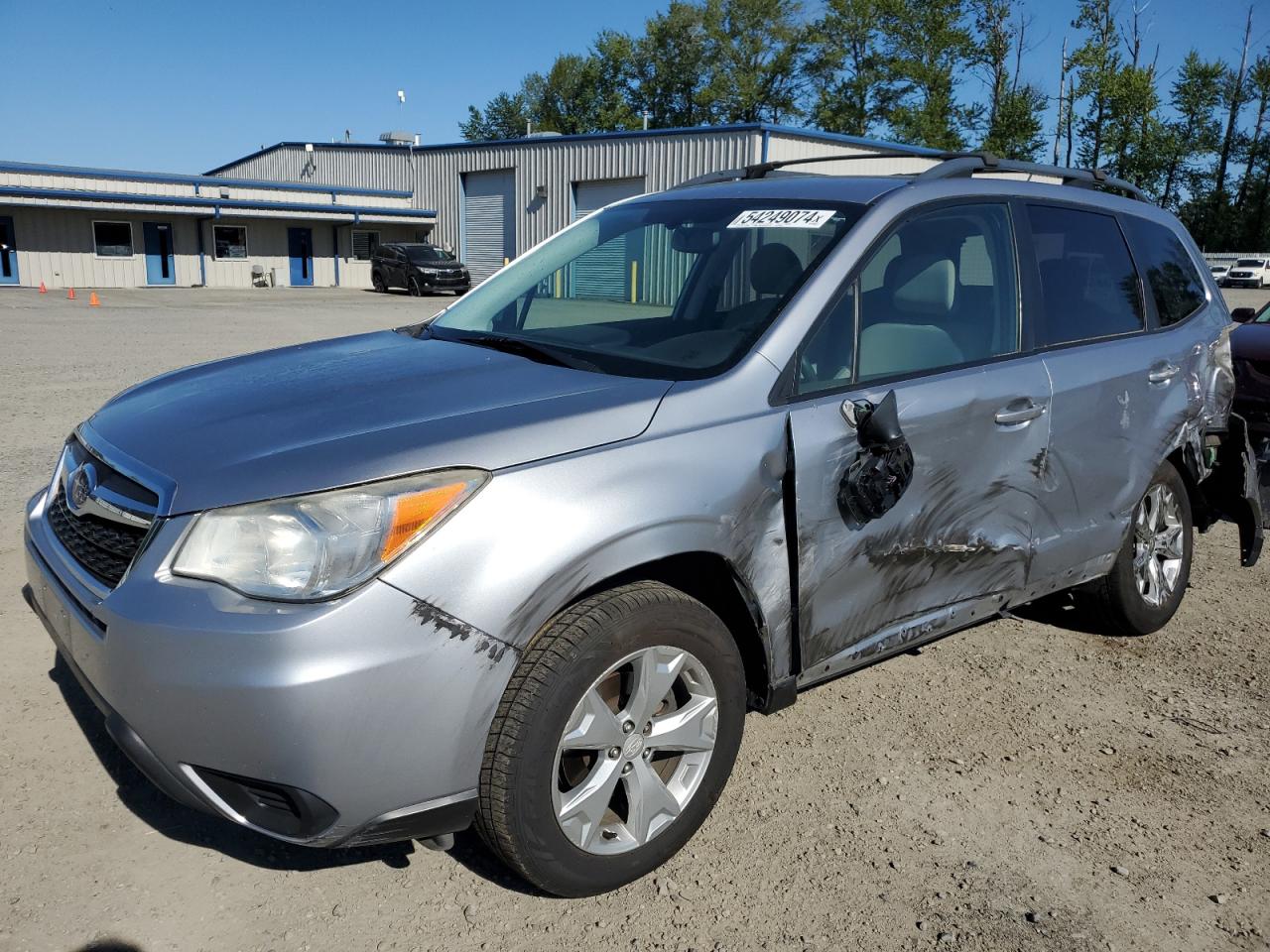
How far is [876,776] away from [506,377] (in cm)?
176

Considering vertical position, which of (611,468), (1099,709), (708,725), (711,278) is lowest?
(1099,709)

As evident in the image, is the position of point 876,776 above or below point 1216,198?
below

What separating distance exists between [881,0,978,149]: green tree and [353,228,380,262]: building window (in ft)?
118

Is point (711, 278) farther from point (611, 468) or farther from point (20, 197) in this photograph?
point (20, 197)

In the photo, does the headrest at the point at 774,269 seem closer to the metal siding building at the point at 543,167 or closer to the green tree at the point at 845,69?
the metal siding building at the point at 543,167

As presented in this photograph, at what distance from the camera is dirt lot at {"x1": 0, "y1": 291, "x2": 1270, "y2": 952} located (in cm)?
255

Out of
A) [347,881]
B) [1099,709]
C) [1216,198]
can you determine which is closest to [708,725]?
[347,881]

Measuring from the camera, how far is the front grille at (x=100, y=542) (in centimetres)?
243

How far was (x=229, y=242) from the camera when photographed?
38.7m

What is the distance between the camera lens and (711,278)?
3.53 m

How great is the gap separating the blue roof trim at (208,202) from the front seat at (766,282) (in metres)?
36.4

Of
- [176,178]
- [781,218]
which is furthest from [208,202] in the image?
[781,218]

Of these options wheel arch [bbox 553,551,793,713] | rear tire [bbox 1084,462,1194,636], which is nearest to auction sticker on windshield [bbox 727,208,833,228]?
wheel arch [bbox 553,551,793,713]

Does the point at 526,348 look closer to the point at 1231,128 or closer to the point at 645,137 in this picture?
the point at 645,137
